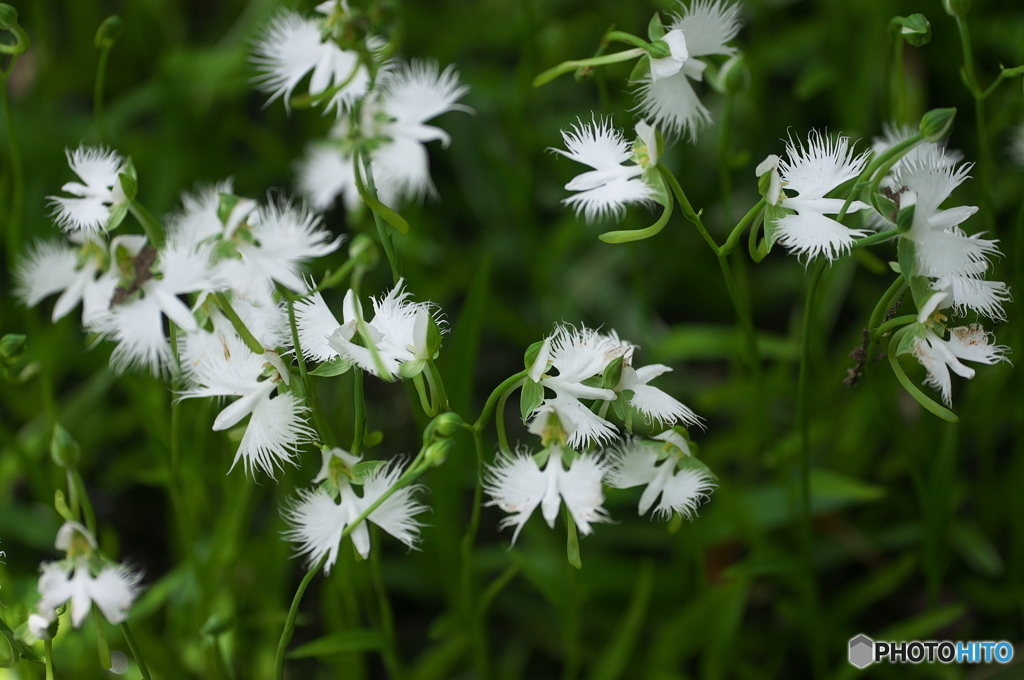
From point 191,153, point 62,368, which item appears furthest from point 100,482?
point 191,153

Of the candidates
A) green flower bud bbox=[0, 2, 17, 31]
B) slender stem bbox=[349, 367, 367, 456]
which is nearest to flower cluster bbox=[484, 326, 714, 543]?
slender stem bbox=[349, 367, 367, 456]

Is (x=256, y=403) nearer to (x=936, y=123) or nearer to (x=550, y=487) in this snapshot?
(x=550, y=487)

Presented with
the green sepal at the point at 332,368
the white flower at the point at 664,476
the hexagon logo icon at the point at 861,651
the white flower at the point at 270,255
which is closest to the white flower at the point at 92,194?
the white flower at the point at 270,255

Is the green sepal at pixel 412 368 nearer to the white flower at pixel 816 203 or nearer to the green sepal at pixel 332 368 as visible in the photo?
the green sepal at pixel 332 368

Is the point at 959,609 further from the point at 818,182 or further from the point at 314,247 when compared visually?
the point at 314,247
